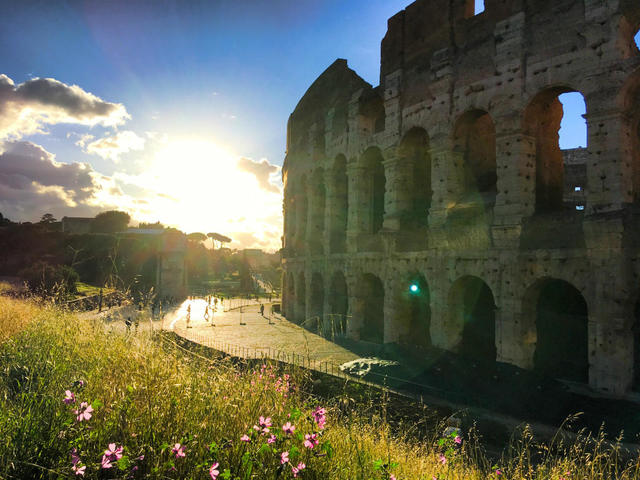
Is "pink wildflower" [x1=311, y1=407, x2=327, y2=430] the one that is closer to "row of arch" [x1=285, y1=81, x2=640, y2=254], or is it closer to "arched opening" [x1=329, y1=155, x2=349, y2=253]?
"row of arch" [x1=285, y1=81, x2=640, y2=254]

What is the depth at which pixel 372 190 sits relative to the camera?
21.8 metres

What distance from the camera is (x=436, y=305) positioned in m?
16.1

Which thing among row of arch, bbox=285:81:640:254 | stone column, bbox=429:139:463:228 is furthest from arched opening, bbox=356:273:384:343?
stone column, bbox=429:139:463:228

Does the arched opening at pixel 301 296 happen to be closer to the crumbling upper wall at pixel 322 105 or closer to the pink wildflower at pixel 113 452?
the crumbling upper wall at pixel 322 105

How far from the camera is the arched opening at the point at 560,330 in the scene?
Result: 1370 centimetres

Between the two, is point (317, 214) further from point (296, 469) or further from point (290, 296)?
point (296, 469)

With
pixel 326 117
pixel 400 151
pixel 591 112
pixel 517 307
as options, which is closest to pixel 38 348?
pixel 517 307

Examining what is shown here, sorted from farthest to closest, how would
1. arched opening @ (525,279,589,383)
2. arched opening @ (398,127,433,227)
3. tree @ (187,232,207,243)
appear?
tree @ (187,232,207,243)
arched opening @ (398,127,433,227)
arched opening @ (525,279,589,383)

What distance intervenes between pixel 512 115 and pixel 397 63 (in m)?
7.26

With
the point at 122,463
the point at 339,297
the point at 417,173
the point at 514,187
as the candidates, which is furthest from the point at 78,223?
the point at 122,463

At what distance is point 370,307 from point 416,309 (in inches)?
127

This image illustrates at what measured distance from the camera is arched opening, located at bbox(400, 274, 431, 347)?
18016 millimetres

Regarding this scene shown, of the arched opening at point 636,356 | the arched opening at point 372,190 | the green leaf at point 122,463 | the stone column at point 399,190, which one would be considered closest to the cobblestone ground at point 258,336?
the stone column at point 399,190

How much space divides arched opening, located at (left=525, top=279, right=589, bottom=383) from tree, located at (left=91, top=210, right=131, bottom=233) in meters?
72.8
